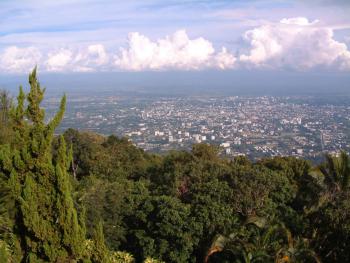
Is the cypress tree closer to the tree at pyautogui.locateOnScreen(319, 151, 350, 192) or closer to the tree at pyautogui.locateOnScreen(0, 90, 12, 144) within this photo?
the tree at pyautogui.locateOnScreen(0, 90, 12, 144)

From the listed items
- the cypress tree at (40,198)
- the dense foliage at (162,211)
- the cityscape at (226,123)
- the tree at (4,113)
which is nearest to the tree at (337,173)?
the dense foliage at (162,211)

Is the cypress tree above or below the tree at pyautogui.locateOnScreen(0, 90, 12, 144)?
below

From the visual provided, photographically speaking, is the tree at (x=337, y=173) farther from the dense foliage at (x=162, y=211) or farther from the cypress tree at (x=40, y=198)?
the cypress tree at (x=40, y=198)

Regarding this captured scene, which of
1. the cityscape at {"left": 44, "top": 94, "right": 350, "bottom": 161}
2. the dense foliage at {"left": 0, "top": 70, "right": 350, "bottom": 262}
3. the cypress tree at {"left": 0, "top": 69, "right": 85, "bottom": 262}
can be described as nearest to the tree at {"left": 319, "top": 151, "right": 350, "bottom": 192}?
the dense foliage at {"left": 0, "top": 70, "right": 350, "bottom": 262}

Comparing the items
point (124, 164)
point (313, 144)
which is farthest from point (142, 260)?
point (313, 144)

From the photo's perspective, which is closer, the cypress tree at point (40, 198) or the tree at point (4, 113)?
the cypress tree at point (40, 198)

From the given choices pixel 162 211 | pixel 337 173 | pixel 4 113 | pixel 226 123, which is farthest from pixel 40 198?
pixel 226 123

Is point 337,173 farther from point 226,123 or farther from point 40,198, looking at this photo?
point 226,123
